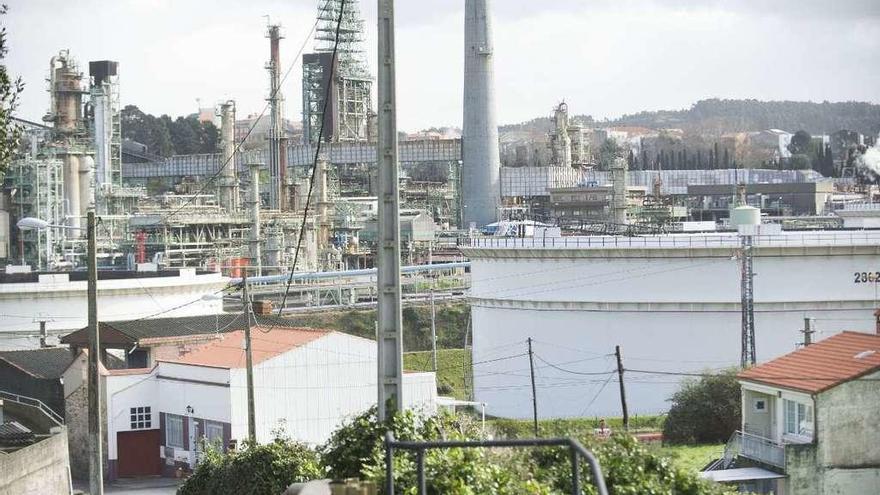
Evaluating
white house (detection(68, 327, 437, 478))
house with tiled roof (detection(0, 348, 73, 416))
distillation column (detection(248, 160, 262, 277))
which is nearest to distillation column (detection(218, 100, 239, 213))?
distillation column (detection(248, 160, 262, 277))

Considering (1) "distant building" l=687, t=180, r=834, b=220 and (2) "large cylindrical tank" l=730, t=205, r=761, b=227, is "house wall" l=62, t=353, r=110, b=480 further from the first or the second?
(1) "distant building" l=687, t=180, r=834, b=220

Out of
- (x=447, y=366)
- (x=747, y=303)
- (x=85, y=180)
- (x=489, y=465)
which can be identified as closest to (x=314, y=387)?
(x=747, y=303)

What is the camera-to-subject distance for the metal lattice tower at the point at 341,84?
82438mm

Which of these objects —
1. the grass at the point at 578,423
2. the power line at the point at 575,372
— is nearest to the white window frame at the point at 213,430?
the grass at the point at 578,423

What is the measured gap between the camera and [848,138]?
12975 cm

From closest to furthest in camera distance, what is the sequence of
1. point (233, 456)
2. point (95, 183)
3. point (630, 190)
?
1. point (233, 456)
2. point (95, 183)
3. point (630, 190)

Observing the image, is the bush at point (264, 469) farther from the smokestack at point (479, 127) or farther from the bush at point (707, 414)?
the smokestack at point (479, 127)

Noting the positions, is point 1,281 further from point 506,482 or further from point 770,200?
point 770,200

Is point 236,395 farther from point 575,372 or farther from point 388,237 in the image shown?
point 388,237

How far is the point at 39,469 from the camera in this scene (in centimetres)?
2370

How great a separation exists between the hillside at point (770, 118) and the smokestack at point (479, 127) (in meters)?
53.4

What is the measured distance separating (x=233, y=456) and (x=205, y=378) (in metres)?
11.4

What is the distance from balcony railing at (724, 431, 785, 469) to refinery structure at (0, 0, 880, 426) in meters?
7.14

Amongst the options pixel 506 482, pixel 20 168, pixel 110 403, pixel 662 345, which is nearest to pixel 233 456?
pixel 506 482
